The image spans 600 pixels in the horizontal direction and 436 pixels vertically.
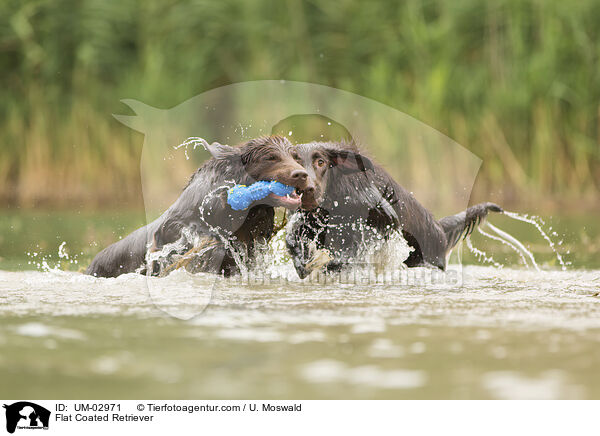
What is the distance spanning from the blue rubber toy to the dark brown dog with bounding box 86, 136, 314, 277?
64 millimetres

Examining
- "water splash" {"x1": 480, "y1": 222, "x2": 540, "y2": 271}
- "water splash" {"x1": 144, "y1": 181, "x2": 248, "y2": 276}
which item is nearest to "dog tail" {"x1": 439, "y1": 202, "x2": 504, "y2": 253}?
"water splash" {"x1": 480, "y1": 222, "x2": 540, "y2": 271}

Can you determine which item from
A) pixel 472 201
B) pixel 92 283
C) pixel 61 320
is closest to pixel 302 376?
pixel 61 320

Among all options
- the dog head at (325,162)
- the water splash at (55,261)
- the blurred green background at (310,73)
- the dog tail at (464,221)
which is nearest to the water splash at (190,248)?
the dog head at (325,162)

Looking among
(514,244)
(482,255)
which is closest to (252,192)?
(482,255)

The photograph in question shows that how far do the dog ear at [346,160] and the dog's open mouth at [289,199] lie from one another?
67cm

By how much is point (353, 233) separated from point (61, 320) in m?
2.54

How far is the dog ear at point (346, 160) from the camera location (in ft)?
19.8

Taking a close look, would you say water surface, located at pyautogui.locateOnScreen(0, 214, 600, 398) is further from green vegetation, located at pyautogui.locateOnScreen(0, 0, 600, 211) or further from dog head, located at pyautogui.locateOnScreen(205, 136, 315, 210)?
green vegetation, located at pyautogui.locateOnScreen(0, 0, 600, 211)

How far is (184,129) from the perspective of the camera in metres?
10.1

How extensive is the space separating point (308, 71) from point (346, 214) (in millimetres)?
6379

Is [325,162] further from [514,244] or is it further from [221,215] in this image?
[514,244]

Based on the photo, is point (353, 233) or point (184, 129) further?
Answer: point (184, 129)

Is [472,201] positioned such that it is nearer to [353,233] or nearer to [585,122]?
[585,122]
